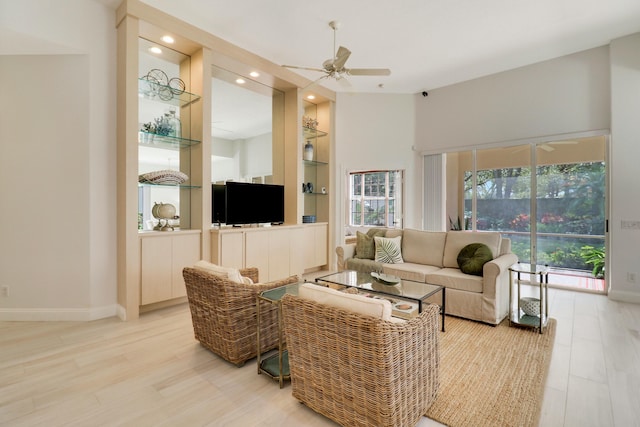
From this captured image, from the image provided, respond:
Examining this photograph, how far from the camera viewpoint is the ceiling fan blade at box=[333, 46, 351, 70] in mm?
3102

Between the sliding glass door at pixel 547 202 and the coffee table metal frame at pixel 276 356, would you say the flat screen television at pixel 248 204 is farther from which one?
the sliding glass door at pixel 547 202

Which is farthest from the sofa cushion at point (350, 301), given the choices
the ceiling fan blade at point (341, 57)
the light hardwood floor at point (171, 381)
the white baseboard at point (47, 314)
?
the white baseboard at point (47, 314)

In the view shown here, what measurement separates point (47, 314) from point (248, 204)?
2.49m

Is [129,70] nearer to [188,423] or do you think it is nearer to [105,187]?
[105,187]

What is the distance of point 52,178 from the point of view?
3297 millimetres

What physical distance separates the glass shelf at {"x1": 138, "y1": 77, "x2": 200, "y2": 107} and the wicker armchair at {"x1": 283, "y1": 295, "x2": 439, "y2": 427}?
3266 millimetres

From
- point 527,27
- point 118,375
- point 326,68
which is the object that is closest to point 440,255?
point 326,68

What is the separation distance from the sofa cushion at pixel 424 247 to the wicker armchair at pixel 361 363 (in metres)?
2.39

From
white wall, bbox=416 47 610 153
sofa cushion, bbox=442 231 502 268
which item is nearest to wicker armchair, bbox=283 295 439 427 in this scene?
sofa cushion, bbox=442 231 502 268

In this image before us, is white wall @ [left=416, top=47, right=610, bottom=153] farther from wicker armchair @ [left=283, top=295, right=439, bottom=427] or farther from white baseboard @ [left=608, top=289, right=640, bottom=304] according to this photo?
wicker armchair @ [left=283, top=295, right=439, bottom=427]

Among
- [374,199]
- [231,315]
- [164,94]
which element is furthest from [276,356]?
[374,199]

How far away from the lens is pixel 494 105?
5145 millimetres

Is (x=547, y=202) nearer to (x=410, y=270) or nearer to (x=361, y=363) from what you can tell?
(x=410, y=270)

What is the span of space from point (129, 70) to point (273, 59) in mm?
1983
